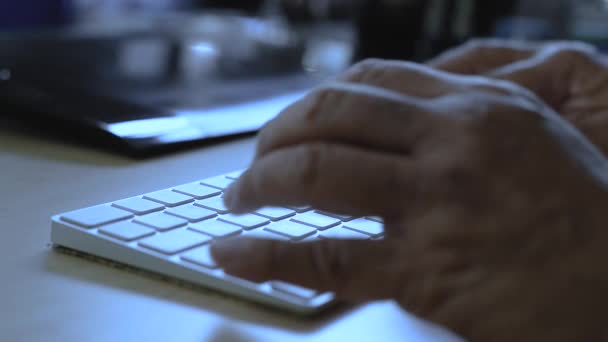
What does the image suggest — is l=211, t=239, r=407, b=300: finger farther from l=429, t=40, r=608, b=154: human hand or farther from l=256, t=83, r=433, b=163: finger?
l=429, t=40, r=608, b=154: human hand

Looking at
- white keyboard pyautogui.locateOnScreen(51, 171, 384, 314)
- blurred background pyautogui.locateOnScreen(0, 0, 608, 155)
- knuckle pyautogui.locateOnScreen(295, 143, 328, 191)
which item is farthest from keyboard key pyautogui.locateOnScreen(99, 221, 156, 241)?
blurred background pyautogui.locateOnScreen(0, 0, 608, 155)

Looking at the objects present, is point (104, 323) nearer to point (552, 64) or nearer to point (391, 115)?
point (391, 115)

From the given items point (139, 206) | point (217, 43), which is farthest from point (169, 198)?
point (217, 43)

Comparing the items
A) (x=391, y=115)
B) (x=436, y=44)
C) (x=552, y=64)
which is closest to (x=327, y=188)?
(x=391, y=115)

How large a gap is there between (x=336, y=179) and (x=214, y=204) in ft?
0.46

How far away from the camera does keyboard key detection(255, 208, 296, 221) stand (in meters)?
0.46

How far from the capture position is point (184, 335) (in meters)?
0.34

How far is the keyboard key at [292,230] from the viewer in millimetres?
433

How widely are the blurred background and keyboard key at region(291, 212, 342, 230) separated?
0.27 meters

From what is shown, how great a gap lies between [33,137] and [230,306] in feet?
1.29

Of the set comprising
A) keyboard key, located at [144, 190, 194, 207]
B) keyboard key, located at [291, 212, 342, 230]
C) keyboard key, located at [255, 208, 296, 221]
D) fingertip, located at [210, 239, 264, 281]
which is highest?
fingertip, located at [210, 239, 264, 281]

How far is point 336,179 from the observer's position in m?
0.35

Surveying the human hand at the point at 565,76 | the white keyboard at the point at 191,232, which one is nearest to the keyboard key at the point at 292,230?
the white keyboard at the point at 191,232

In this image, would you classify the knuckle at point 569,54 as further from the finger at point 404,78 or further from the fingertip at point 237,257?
the fingertip at point 237,257
